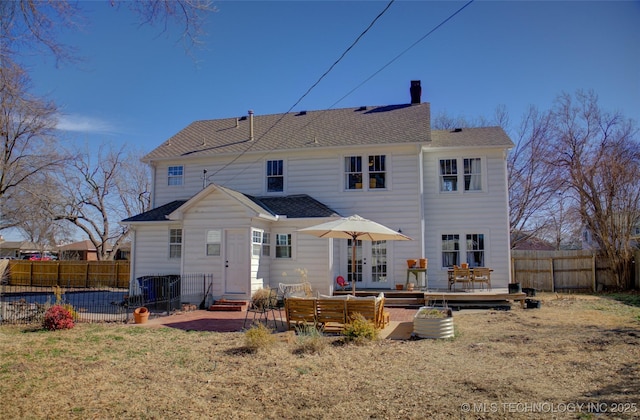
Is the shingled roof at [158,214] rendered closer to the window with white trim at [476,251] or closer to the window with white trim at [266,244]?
the window with white trim at [266,244]

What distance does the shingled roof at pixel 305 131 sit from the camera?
18.3 meters

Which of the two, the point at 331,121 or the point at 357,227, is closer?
the point at 357,227

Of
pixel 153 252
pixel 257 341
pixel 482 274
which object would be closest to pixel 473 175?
pixel 482 274

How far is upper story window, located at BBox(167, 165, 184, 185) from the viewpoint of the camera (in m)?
20.3

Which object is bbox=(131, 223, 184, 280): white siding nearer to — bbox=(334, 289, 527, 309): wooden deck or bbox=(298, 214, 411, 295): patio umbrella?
bbox=(334, 289, 527, 309): wooden deck

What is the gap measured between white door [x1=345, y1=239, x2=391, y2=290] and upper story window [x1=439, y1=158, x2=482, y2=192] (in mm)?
3421

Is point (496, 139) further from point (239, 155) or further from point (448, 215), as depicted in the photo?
point (239, 155)

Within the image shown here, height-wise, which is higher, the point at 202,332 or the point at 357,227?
the point at 357,227

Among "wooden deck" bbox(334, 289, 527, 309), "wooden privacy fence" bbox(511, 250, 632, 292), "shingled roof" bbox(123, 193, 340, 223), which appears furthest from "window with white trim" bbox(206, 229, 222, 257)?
"wooden privacy fence" bbox(511, 250, 632, 292)

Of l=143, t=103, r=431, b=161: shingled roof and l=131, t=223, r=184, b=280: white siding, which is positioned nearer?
l=131, t=223, r=184, b=280: white siding

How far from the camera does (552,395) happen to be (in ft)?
18.2

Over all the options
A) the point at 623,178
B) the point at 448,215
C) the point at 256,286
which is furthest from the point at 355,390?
the point at 623,178

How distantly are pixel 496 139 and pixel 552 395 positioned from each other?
46.4 ft

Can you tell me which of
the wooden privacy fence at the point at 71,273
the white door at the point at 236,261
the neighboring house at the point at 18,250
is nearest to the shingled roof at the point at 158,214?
the white door at the point at 236,261
